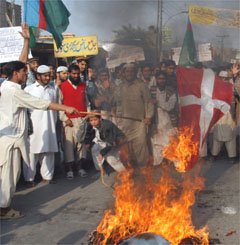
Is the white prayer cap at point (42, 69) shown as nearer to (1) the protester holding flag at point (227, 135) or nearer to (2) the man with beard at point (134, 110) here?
(2) the man with beard at point (134, 110)

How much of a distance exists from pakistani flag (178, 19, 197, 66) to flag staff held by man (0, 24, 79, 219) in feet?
20.0

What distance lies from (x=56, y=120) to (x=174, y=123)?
Result: 1.90 meters

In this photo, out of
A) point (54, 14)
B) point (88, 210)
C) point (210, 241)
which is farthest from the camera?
point (54, 14)

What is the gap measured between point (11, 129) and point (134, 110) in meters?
2.42

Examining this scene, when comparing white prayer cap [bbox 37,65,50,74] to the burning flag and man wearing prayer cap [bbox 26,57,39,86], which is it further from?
the burning flag

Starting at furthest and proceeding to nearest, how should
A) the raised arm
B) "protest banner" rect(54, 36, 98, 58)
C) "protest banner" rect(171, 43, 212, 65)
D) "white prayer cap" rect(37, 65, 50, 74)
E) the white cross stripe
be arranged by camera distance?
"protest banner" rect(171, 43, 212, 65) → "protest banner" rect(54, 36, 98, 58) → "white prayer cap" rect(37, 65, 50, 74) → the raised arm → the white cross stripe

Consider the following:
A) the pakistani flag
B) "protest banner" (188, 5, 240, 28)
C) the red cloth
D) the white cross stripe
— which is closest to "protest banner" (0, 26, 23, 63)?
the red cloth

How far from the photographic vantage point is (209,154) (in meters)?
8.03

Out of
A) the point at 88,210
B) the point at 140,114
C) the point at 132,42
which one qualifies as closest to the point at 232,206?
the point at 88,210

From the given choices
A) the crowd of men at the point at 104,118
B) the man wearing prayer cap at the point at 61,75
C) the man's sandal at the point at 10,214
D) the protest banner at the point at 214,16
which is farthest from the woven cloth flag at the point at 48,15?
the protest banner at the point at 214,16

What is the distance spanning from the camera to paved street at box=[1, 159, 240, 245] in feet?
14.1

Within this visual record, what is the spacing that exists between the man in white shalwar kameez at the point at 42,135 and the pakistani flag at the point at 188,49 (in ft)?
15.3

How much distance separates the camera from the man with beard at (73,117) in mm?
6654

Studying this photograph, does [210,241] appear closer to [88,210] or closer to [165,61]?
[88,210]
